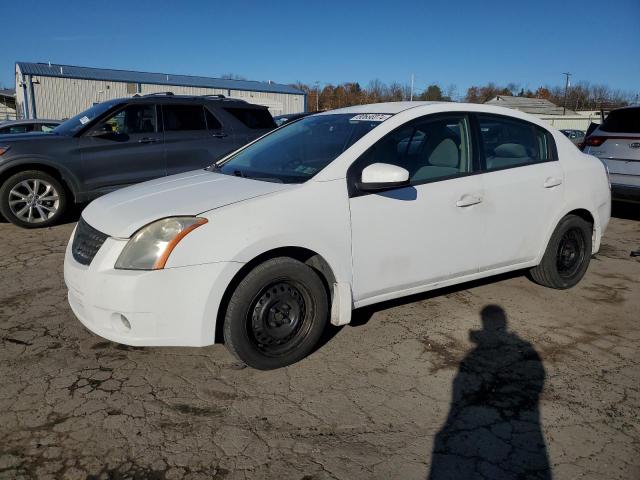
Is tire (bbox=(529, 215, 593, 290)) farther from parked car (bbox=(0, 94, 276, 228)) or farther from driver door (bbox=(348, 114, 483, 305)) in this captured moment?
parked car (bbox=(0, 94, 276, 228))

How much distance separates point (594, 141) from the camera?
7.64m

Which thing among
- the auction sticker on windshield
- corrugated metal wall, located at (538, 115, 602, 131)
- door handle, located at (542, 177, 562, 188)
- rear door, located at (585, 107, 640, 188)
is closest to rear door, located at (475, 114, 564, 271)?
door handle, located at (542, 177, 562, 188)

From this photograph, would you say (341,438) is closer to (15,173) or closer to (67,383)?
(67,383)

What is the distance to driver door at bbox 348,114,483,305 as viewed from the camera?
3.31 meters

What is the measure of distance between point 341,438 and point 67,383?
1.67 m

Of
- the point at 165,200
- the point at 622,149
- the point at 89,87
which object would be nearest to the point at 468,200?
the point at 165,200

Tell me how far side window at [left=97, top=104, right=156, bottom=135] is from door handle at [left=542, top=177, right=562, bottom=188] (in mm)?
5458

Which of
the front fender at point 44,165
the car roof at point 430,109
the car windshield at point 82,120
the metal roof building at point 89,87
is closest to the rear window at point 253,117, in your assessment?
the car windshield at point 82,120

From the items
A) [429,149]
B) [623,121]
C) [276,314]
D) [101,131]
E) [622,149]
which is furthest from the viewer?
[623,121]

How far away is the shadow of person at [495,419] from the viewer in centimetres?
232

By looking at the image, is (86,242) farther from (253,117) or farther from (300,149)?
(253,117)

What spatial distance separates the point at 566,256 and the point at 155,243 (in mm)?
3673

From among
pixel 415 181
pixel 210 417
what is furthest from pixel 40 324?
pixel 415 181

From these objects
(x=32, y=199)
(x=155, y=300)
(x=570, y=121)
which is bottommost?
(x=155, y=300)
